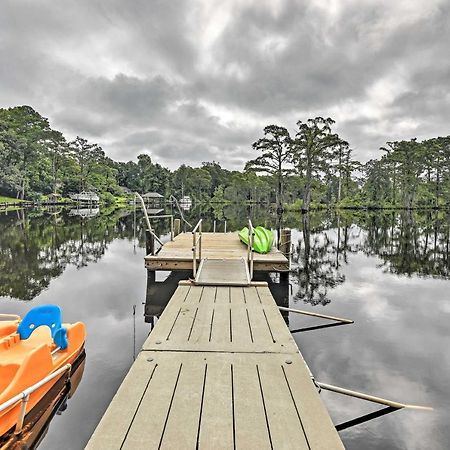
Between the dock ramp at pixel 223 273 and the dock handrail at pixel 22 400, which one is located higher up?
the dock ramp at pixel 223 273

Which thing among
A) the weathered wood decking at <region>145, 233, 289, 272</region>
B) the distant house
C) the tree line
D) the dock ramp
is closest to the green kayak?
the weathered wood decking at <region>145, 233, 289, 272</region>

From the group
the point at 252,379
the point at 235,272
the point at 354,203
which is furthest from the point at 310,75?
the point at 354,203

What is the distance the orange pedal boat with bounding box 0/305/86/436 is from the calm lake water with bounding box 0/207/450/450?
16.0 inches

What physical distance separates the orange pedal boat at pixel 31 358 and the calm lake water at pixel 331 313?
1.33 ft

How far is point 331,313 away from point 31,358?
5.52 m

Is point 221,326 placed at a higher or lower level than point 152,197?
lower

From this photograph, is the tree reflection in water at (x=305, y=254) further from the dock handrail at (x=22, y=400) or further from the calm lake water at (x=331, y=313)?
the dock handrail at (x=22, y=400)

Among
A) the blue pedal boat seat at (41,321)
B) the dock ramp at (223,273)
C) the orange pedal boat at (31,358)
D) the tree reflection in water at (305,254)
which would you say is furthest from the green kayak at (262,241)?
the blue pedal boat seat at (41,321)

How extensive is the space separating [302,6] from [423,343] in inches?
585

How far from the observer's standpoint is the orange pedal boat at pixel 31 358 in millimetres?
2854

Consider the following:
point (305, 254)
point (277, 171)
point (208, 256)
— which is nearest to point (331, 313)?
point (208, 256)

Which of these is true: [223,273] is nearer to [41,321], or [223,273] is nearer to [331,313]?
[331,313]

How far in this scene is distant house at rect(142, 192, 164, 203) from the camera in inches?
2545

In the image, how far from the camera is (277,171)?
40125mm
